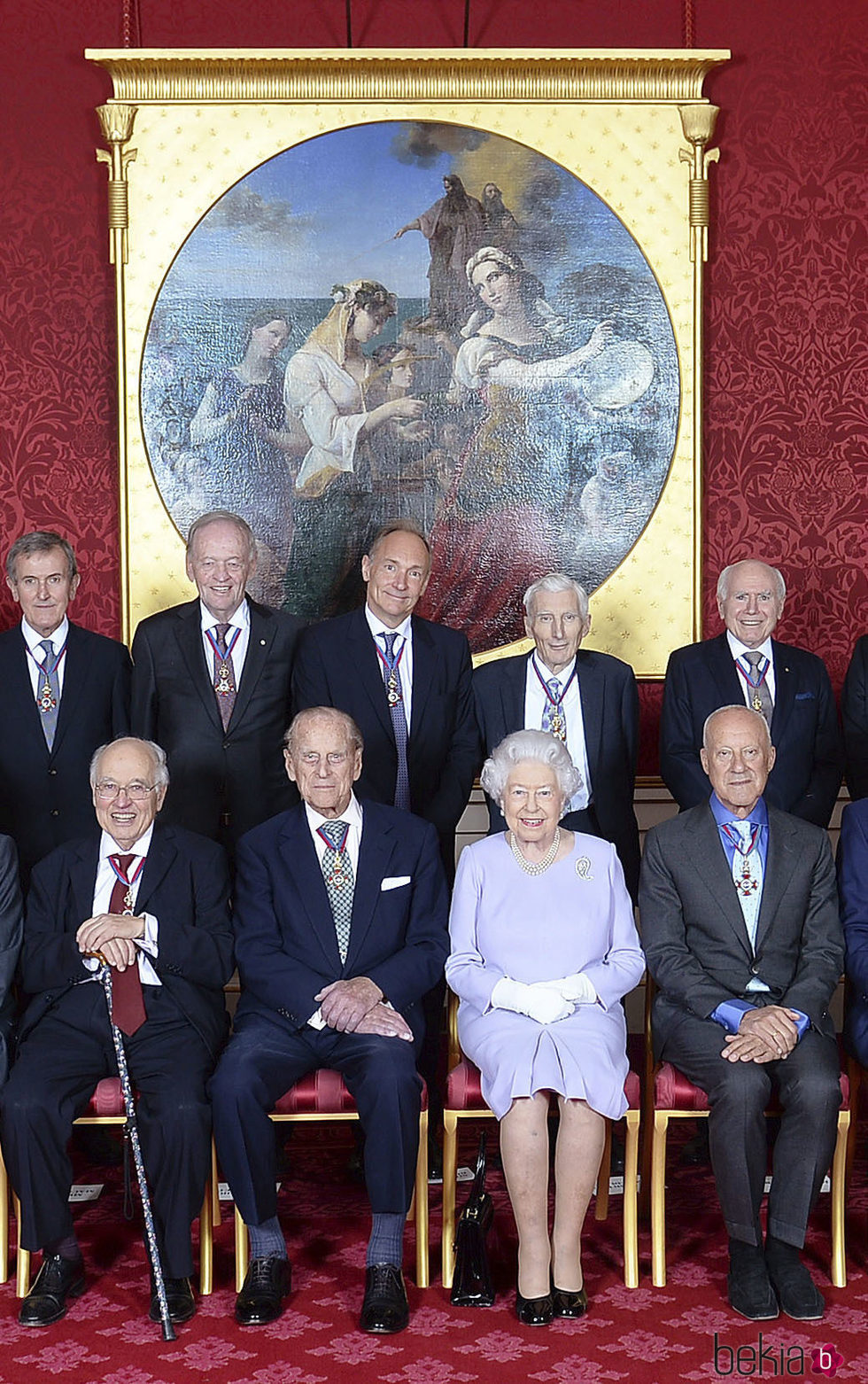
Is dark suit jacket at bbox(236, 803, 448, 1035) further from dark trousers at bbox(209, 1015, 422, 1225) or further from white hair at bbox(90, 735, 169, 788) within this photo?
white hair at bbox(90, 735, 169, 788)

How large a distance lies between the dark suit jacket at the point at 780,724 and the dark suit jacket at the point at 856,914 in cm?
40

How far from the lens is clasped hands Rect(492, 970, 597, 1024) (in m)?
3.87

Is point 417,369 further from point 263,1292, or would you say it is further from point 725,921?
point 263,1292

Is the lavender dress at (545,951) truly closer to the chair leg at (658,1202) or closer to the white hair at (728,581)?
the chair leg at (658,1202)

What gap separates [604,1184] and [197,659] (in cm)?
190

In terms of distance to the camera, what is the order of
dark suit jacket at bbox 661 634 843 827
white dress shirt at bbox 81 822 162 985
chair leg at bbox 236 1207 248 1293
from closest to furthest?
1. chair leg at bbox 236 1207 248 1293
2. white dress shirt at bbox 81 822 162 985
3. dark suit jacket at bbox 661 634 843 827

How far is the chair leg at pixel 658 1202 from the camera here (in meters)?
3.85

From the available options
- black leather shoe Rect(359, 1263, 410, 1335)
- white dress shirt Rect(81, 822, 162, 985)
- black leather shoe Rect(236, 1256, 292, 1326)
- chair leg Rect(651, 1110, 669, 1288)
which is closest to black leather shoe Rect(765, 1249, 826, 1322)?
chair leg Rect(651, 1110, 669, 1288)

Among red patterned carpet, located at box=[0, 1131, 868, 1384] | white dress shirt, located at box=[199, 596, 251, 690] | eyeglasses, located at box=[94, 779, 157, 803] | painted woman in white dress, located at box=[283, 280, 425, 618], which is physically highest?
painted woman in white dress, located at box=[283, 280, 425, 618]

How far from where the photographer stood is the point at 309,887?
412 centimetres

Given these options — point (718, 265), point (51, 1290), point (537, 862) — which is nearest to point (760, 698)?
point (537, 862)

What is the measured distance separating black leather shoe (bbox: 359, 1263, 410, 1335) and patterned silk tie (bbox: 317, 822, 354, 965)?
2.68ft

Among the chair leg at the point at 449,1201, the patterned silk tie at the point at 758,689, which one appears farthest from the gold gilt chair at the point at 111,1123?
the patterned silk tie at the point at 758,689

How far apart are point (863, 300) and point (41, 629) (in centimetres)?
315
